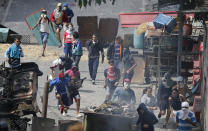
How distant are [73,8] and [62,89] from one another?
1926 centimetres

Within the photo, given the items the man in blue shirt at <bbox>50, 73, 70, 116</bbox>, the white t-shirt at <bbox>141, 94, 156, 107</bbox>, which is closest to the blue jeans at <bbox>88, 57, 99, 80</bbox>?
the white t-shirt at <bbox>141, 94, 156, 107</bbox>

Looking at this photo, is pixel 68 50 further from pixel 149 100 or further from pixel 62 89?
pixel 149 100

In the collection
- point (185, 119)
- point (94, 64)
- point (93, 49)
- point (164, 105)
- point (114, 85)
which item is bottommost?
point (185, 119)

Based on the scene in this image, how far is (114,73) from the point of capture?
18234 millimetres

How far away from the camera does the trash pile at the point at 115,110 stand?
45.8 ft

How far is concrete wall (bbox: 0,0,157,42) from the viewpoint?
33.9 meters

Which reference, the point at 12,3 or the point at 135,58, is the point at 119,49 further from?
the point at 12,3

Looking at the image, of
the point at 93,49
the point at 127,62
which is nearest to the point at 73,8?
the point at 127,62

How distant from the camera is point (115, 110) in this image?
46.3 feet

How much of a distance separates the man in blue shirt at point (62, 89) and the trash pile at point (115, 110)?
1827 millimetres

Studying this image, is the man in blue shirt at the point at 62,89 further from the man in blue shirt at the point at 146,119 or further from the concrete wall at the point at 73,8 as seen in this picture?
the concrete wall at the point at 73,8

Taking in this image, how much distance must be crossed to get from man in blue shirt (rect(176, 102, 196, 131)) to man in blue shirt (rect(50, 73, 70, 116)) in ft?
10.9

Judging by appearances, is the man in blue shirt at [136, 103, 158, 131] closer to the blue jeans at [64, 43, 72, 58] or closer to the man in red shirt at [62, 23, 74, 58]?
the man in red shirt at [62, 23, 74, 58]

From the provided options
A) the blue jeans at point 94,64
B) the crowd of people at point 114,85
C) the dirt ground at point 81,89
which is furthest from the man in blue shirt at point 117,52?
the dirt ground at point 81,89
